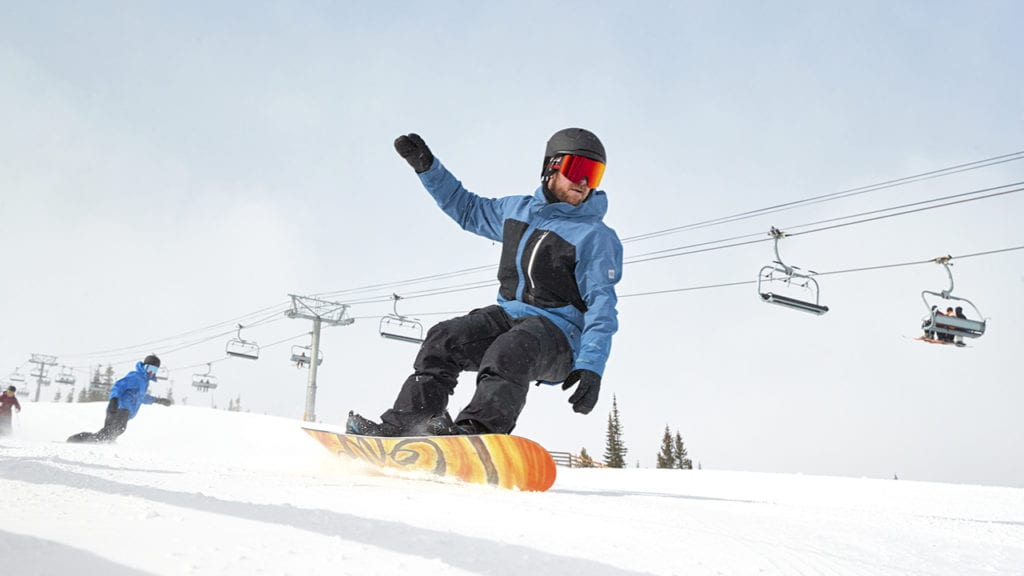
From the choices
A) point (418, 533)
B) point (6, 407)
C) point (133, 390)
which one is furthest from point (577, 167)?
point (6, 407)

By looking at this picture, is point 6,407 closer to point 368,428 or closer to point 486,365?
point 368,428

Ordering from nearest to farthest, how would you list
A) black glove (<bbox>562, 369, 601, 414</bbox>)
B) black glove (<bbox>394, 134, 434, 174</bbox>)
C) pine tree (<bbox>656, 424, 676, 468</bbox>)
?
black glove (<bbox>562, 369, 601, 414</bbox>)
black glove (<bbox>394, 134, 434, 174</bbox>)
pine tree (<bbox>656, 424, 676, 468</bbox>)

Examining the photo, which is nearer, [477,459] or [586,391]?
[477,459]

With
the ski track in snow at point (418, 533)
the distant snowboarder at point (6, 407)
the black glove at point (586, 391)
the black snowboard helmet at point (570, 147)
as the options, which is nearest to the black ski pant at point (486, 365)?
the black glove at point (586, 391)

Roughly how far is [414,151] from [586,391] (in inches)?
74.4

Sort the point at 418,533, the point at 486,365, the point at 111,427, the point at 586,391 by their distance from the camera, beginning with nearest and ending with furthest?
the point at 418,533 → the point at 586,391 → the point at 486,365 → the point at 111,427

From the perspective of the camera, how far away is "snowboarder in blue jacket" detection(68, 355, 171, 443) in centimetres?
845

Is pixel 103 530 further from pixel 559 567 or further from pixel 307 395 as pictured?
pixel 307 395

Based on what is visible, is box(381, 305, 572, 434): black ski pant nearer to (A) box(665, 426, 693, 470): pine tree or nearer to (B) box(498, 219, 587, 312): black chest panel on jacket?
(B) box(498, 219, 587, 312): black chest panel on jacket

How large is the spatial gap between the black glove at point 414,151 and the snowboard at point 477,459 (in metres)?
1.72

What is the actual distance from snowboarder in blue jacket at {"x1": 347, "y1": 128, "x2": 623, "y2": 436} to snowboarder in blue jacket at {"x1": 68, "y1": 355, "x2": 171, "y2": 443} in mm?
6522

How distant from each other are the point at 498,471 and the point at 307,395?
2212 centimetres

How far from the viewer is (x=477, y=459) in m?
2.91

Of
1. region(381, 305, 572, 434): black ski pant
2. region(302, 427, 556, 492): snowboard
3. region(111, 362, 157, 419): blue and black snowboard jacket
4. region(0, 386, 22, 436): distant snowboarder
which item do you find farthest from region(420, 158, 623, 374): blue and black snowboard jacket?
region(0, 386, 22, 436): distant snowboarder
